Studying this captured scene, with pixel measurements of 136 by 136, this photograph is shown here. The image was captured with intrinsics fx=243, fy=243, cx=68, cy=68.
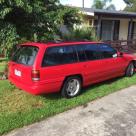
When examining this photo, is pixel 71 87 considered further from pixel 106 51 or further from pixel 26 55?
pixel 106 51

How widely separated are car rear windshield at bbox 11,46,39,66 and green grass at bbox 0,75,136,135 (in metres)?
1.01

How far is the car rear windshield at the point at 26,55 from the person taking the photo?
5.91 metres

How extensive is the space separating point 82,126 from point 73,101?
135cm

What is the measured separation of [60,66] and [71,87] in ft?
2.75

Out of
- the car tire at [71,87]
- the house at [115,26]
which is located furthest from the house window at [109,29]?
the car tire at [71,87]

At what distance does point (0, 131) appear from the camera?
4.71m

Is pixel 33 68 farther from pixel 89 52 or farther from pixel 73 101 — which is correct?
pixel 89 52

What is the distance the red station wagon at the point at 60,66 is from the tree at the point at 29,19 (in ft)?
4.96

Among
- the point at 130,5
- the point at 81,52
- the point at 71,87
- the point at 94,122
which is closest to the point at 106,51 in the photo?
the point at 81,52

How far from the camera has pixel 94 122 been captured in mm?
5207

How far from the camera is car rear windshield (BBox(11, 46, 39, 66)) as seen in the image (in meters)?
5.91

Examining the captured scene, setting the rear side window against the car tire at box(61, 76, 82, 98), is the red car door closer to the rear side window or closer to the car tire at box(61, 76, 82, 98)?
the car tire at box(61, 76, 82, 98)

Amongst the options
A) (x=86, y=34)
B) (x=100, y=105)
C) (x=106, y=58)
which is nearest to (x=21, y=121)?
(x=100, y=105)

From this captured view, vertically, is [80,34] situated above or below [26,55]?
above
